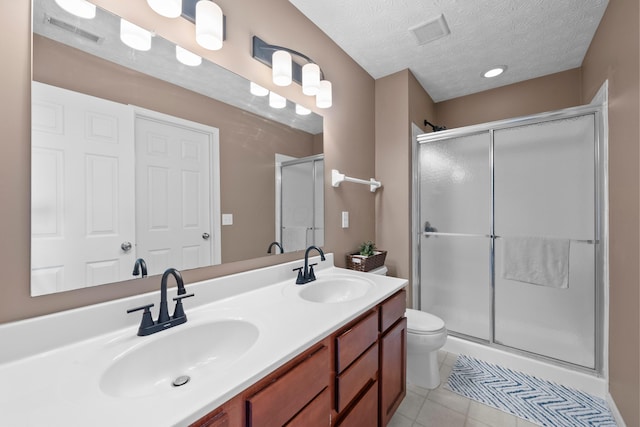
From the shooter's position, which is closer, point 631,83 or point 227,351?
point 227,351

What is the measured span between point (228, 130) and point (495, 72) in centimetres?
245

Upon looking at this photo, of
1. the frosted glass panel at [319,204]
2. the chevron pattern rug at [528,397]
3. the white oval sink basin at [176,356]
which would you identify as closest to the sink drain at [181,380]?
the white oval sink basin at [176,356]

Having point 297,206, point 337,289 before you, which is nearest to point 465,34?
point 297,206

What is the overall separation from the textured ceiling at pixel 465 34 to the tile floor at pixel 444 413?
8.18 ft

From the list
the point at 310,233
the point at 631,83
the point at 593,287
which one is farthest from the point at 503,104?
the point at 310,233

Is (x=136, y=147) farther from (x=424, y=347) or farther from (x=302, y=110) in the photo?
(x=424, y=347)

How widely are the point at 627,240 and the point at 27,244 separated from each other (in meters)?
2.52

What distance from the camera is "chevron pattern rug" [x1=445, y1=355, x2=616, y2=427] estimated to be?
1.53m

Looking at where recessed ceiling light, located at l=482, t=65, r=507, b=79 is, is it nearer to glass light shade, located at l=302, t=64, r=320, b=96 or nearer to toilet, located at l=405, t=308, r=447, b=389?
glass light shade, located at l=302, t=64, r=320, b=96

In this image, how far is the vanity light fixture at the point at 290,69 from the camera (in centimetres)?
140

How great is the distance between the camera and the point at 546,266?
195cm

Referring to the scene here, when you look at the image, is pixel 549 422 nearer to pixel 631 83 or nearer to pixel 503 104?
pixel 631 83

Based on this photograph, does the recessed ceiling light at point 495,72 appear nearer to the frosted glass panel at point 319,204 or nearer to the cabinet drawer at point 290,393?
the frosted glass panel at point 319,204

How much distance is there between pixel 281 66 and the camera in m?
1.40
